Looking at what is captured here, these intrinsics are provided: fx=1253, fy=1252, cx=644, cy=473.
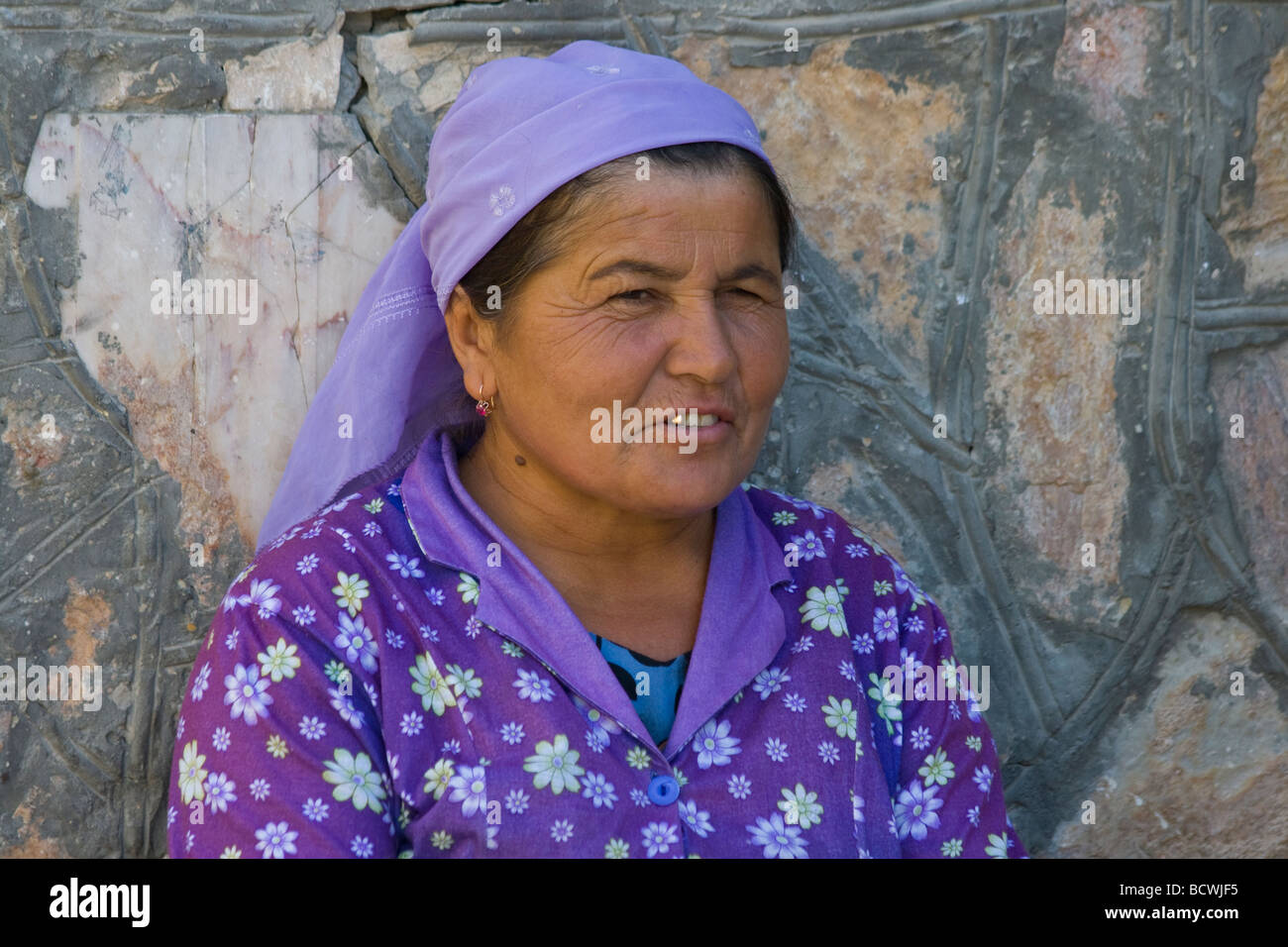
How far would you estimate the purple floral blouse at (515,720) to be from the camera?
162 cm

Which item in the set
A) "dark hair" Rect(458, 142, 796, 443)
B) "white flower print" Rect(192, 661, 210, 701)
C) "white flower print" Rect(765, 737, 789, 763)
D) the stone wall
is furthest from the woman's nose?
"white flower print" Rect(192, 661, 210, 701)

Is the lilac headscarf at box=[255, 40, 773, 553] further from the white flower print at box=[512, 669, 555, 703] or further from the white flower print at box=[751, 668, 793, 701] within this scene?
the white flower print at box=[751, 668, 793, 701]

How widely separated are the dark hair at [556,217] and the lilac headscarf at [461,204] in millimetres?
17

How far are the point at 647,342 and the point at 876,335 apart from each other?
77cm

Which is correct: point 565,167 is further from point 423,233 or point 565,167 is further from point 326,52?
point 326,52

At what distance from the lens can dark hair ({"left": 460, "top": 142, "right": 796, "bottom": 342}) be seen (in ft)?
5.88

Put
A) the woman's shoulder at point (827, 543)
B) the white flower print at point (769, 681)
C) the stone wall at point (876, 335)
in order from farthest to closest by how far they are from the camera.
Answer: the stone wall at point (876, 335), the woman's shoulder at point (827, 543), the white flower print at point (769, 681)

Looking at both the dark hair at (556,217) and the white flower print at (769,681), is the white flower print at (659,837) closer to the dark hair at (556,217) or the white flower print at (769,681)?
the white flower print at (769,681)

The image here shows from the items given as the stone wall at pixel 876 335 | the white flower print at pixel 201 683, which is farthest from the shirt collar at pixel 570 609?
the stone wall at pixel 876 335

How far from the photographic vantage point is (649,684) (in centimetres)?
185

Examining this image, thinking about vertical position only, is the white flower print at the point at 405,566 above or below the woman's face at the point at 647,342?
below

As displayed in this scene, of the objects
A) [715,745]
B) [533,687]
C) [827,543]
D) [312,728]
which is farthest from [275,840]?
[827,543]

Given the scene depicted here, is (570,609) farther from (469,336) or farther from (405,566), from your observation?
(469,336)
